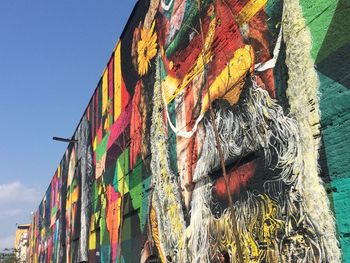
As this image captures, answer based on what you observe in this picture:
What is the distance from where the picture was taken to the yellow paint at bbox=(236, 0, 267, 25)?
6.26 m

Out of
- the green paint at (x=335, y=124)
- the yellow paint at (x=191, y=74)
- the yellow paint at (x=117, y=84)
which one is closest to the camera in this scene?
the green paint at (x=335, y=124)

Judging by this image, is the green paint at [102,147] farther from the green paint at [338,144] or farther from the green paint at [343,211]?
the green paint at [343,211]

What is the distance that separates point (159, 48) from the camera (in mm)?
10383

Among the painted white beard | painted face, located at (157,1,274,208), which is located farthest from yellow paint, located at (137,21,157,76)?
the painted white beard

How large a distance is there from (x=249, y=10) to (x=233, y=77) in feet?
3.26

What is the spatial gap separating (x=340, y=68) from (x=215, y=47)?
3.08 m

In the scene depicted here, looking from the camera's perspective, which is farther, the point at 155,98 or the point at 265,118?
the point at 155,98

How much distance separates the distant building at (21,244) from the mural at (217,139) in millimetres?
54116

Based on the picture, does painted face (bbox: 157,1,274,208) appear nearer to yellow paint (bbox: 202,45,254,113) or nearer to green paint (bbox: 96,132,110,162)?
yellow paint (bbox: 202,45,254,113)

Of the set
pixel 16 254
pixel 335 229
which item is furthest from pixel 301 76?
pixel 16 254

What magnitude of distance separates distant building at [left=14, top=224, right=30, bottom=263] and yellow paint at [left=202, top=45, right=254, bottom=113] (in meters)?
59.5

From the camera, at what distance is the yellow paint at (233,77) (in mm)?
6498

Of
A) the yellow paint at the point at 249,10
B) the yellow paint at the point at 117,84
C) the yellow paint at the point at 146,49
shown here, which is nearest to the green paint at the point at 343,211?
the yellow paint at the point at 249,10

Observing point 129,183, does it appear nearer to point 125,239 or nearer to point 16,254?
point 125,239
